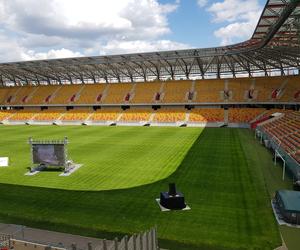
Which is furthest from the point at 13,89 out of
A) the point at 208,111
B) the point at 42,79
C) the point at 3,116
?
the point at 208,111

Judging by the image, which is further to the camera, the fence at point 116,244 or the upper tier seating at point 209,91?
the upper tier seating at point 209,91

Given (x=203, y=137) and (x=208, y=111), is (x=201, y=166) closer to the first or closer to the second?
(x=203, y=137)

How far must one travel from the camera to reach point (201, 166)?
21969 millimetres

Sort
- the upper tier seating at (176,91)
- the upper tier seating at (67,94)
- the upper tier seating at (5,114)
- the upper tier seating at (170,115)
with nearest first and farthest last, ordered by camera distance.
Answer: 1. the upper tier seating at (170,115)
2. the upper tier seating at (176,91)
3. the upper tier seating at (5,114)
4. the upper tier seating at (67,94)

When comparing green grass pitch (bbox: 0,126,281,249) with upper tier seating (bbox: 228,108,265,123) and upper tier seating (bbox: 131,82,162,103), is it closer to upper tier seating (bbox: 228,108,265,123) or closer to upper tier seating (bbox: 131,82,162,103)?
upper tier seating (bbox: 228,108,265,123)

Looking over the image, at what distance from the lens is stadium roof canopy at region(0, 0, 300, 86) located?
32.8 metres

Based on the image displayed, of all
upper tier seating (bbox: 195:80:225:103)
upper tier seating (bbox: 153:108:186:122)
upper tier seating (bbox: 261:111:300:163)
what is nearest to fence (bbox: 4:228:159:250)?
upper tier seating (bbox: 261:111:300:163)

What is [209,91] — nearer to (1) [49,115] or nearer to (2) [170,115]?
(2) [170,115]

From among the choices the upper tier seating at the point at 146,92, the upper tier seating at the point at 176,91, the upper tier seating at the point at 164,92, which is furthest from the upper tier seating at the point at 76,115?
the upper tier seating at the point at 176,91

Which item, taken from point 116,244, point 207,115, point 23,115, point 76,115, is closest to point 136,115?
point 76,115

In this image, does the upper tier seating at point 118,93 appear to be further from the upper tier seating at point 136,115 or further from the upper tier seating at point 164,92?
the upper tier seating at point 136,115

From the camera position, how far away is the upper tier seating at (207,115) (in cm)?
4818

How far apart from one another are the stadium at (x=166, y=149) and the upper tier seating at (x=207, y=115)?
0.16 m

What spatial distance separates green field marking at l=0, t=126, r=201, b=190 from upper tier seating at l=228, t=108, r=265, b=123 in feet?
38.9
